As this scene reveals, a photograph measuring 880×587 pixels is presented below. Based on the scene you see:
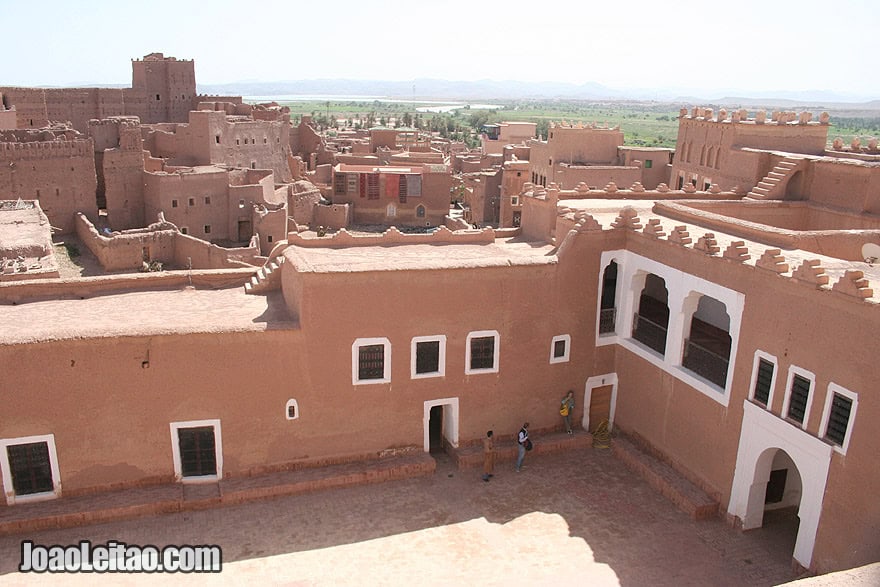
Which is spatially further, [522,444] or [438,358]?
[522,444]

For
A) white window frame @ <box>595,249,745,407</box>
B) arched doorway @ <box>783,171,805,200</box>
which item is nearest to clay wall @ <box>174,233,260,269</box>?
white window frame @ <box>595,249,745,407</box>

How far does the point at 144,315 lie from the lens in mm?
14992

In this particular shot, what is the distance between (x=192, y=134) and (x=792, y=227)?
3197 centimetres

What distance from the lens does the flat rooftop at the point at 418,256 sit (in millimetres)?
15195

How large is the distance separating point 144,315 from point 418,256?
5.95m

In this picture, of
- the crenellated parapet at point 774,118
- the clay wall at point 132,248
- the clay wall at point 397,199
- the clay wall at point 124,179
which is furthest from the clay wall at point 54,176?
the crenellated parapet at point 774,118

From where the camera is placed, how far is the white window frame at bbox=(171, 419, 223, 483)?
47.3 feet

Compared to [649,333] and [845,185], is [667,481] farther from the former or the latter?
[845,185]

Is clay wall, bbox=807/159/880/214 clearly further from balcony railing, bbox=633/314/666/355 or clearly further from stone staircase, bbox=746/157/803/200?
balcony railing, bbox=633/314/666/355

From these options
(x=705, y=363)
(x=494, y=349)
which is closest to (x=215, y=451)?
(x=494, y=349)

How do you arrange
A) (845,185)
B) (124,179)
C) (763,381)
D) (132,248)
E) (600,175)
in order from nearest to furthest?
(763,381)
(845,185)
(132,248)
(600,175)
(124,179)

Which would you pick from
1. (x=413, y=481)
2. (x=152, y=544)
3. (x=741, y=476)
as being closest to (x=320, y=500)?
(x=413, y=481)

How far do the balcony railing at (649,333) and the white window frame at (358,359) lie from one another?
5931mm

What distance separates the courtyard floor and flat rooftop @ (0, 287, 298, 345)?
3.56 m
